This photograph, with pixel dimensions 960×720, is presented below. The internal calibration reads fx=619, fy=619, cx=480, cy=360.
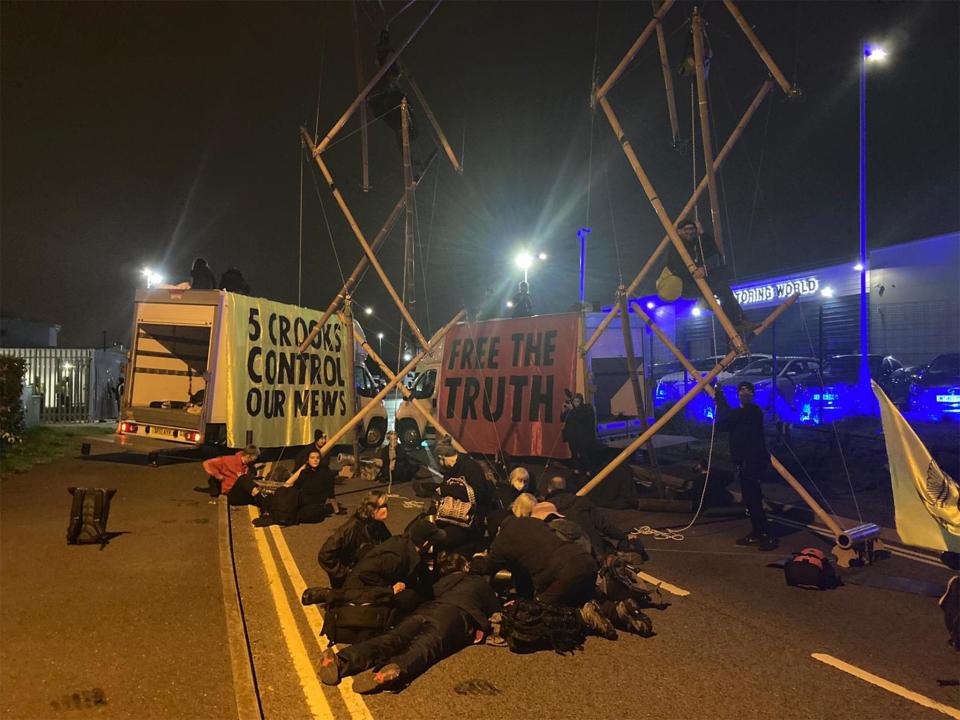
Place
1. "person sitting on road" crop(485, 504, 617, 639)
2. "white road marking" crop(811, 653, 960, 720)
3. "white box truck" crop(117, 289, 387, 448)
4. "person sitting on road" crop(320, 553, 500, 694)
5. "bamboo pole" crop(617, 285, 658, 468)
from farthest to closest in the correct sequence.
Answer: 1. "white box truck" crop(117, 289, 387, 448)
2. "bamboo pole" crop(617, 285, 658, 468)
3. "person sitting on road" crop(485, 504, 617, 639)
4. "person sitting on road" crop(320, 553, 500, 694)
5. "white road marking" crop(811, 653, 960, 720)

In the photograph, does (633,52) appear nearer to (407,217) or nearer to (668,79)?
(668,79)

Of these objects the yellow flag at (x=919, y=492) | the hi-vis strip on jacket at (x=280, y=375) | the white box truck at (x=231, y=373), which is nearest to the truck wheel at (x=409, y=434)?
the white box truck at (x=231, y=373)

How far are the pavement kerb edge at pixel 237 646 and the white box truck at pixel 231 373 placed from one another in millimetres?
5134

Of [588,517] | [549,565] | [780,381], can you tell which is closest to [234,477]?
[588,517]

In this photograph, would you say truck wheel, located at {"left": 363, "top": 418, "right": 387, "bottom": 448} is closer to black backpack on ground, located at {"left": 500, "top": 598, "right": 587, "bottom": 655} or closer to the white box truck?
the white box truck

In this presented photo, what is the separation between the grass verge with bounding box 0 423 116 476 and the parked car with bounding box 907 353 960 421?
1894 centimetres

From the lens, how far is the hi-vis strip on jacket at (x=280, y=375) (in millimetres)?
11875

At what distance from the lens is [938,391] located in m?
13.5

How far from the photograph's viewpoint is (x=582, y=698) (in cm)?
376

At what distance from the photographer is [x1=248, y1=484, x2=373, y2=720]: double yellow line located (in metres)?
3.71

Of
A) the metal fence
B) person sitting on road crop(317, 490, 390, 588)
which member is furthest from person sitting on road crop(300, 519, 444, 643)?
the metal fence

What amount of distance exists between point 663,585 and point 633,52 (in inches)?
254

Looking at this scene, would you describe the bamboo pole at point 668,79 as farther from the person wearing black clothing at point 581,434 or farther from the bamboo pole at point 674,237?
the person wearing black clothing at point 581,434

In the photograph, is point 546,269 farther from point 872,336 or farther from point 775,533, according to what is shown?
point 775,533
